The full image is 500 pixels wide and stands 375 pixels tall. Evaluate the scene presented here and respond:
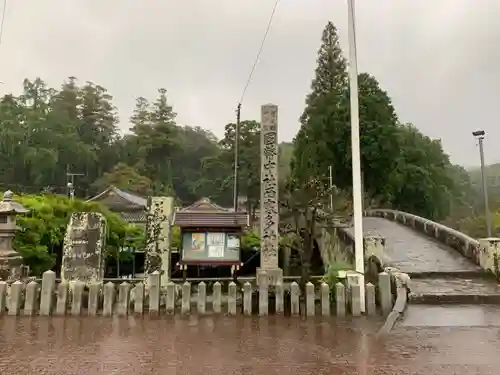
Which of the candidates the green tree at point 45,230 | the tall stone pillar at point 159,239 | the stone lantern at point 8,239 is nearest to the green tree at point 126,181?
the green tree at point 45,230

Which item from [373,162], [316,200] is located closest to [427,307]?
[316,200]

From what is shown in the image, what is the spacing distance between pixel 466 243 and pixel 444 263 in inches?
66.1

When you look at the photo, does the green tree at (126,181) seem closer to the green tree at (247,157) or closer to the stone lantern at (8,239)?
the green tree at (247,157)

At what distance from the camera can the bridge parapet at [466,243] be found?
14.1 meters

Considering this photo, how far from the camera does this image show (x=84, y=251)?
12.4 m

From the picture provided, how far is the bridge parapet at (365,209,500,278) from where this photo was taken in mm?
14086

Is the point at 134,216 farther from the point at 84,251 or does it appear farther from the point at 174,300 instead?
the point at 174,300

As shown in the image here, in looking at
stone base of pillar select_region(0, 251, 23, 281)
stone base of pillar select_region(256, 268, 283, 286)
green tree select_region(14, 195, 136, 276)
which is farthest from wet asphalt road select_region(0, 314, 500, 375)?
green tree select_region(14, 195, 136, 276)

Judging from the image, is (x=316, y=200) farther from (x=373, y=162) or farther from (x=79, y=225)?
(x=373, y=162)

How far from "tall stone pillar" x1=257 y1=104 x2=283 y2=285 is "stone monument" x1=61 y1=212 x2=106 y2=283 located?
13.9 ft

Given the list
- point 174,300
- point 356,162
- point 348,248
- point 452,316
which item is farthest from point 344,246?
point 174,300

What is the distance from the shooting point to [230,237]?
561 inches

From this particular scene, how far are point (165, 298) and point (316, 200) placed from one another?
4.53m

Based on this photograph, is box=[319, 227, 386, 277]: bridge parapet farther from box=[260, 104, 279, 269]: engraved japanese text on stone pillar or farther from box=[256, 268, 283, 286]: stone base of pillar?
box=[260, 104, 279, 269]: engraved japanese text on stone pillar
